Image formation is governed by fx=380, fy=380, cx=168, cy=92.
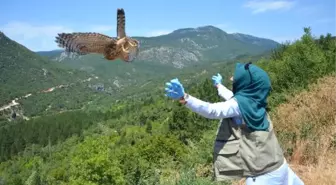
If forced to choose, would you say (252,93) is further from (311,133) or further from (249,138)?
(311,133)

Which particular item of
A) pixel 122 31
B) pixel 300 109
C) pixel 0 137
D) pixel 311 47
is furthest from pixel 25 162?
pixel 122 31

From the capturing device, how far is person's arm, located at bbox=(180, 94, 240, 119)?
301 cm

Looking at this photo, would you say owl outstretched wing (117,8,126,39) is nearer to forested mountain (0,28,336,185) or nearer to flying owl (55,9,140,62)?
flying owl (55,9,140,62)

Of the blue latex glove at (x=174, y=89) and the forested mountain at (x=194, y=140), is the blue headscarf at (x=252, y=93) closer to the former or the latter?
the blue latex glove at (x=174, y=89)

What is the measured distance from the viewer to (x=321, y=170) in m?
6.04

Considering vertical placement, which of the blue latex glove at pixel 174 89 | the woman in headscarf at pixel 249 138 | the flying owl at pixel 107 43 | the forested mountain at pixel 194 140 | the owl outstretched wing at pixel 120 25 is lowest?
the forested mountain at pixel 194 140

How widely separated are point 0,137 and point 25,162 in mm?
29266

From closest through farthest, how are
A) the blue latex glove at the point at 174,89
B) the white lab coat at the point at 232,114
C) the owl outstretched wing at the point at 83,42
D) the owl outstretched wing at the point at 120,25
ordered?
1. the owl outstretched wing at the point at 83,42
2. the owl outstretched wing at the point at 120,25
3. the blue latex glove at the point at 174,89
4. the white lab coat at the point at 232,114

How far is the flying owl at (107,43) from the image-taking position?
5.40 feet

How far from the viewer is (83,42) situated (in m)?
1.68

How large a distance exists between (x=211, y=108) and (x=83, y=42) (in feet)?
5.36

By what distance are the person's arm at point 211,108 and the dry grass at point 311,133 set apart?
3.00 m

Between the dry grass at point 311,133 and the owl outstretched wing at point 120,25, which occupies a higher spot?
the owl outstretched wing at point 120,25

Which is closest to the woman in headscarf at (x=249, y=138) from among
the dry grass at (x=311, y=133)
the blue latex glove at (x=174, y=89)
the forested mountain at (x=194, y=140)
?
the blue latex glove at (x=174, y=89)
